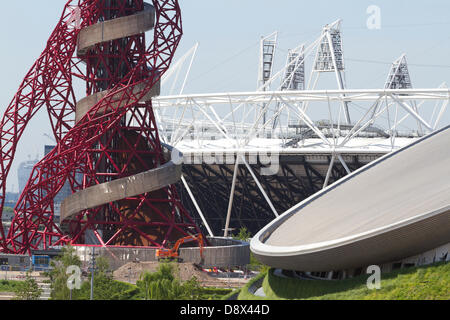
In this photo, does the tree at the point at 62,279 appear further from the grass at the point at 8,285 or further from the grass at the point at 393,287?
the grass at the point at 393,287

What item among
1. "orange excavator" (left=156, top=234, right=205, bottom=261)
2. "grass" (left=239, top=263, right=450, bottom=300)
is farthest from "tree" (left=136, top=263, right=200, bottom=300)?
"orange excavator" (left=156, top=234, right=205, bottom=261)

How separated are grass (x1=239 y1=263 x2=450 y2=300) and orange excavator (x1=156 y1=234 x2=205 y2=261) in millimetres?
27449

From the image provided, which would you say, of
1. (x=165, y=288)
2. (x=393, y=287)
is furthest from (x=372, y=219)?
(x=165, y=288)

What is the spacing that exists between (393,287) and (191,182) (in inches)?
2884

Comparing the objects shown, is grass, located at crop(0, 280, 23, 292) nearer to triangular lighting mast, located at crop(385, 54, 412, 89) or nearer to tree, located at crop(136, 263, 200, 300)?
tree, located at crop(136, 263, 200, 300)

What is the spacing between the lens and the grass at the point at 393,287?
28.9m

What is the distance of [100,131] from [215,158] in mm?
32477

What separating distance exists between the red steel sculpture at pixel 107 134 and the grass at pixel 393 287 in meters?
30.4

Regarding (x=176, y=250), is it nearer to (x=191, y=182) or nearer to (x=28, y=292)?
(x=28, y=292)

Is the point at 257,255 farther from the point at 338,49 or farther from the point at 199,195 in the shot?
the point at 338,49

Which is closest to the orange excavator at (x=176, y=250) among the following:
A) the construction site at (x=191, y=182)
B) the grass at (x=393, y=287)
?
the construction site at (x=191, y=182)

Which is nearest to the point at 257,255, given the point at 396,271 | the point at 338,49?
the point at 396,271

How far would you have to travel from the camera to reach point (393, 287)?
30.1 m
